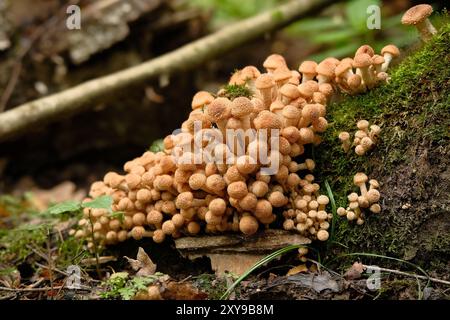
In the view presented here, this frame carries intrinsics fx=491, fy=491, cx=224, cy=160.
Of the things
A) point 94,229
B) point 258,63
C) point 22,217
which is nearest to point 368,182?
point 94,229

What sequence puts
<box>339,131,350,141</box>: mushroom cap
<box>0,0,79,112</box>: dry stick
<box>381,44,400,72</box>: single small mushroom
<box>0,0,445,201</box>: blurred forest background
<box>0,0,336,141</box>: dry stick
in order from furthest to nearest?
<box>0,0,445,201</box>: blurred forest background
<box>0,0,79,112</box>: dry stick
<box>0,0,336,141</box>: dry stick
<box>381,44,400,72</box>: single small mushroom
<box>339,131,350,141</box>: mushroom cap

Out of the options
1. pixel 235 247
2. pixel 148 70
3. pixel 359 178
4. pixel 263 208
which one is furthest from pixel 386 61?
pixel 148 70

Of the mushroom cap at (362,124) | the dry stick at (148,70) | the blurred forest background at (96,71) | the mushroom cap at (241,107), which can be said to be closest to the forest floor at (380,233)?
the mushroom cap at (362,124)

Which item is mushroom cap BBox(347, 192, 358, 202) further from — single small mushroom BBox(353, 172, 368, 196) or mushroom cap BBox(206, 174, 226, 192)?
mushroom cap BBox(206, 174, 226, 192)

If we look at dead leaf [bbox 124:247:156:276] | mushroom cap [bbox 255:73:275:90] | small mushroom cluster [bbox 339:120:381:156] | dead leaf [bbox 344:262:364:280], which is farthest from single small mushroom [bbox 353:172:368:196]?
dead leaf [bbox 124:247:156:276]

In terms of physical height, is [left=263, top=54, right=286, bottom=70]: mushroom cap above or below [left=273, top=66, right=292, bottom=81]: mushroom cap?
above

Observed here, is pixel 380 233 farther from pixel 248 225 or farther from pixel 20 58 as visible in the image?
pixel 20 58

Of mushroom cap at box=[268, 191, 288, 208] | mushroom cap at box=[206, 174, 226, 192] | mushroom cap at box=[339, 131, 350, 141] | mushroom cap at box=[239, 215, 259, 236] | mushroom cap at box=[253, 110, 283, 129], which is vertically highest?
mushroom cap at box=[253, 110, 283, 129]

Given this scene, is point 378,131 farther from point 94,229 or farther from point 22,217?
point 22,217
